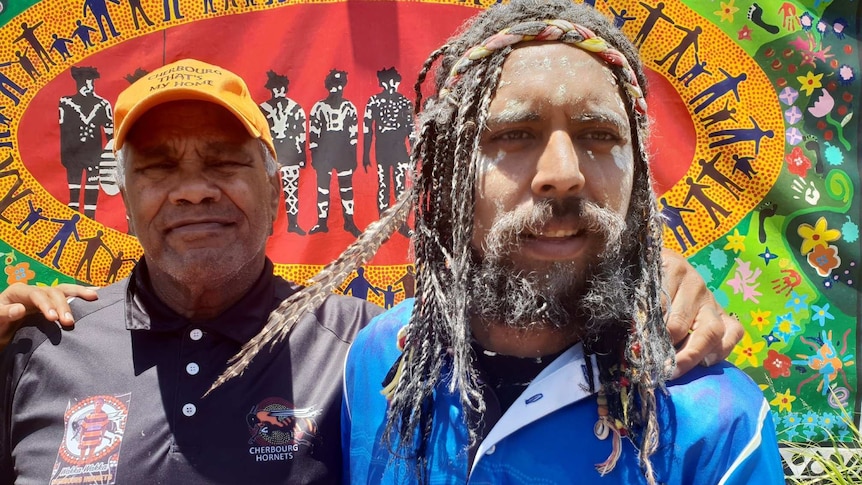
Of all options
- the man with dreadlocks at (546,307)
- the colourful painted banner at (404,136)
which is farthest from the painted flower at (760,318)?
→ the man with dreadlocks at (546,307)

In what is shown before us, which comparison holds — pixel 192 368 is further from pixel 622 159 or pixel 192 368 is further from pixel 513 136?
pixel 622 159

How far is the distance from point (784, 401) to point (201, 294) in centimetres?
244

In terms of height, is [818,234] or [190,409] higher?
[190,409]

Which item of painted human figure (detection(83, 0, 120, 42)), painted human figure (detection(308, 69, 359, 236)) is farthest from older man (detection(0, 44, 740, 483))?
painted human figure (detection(83, 0, 120, 42))

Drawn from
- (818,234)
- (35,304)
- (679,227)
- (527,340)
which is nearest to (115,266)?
(35,304)

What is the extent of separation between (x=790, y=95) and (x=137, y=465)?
2.85 meters

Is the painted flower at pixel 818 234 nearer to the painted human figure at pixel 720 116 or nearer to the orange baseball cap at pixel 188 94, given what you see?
the painted human figure at pixel 720 116

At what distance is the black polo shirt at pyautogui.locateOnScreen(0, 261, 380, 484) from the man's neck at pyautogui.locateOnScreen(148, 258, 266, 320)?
0.05 meters

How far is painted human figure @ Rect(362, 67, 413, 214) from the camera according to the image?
290 centimetres

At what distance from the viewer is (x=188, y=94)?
78.4 inches

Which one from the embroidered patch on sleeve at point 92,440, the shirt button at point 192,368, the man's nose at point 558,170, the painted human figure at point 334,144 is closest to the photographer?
the man's nose at point 558,170

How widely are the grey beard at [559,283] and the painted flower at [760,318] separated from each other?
159 centimetres

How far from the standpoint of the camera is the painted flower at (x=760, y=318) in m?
2.82

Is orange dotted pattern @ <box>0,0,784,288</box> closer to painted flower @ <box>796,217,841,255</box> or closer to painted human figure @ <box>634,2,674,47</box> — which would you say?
painted human figure @ <box>634,2,674,47</box>
